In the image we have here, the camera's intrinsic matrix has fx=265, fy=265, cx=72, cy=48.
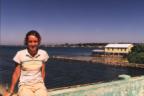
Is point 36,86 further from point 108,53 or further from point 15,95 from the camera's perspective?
point 108,53

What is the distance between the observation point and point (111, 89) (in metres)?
6.20

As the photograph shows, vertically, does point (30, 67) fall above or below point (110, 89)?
above

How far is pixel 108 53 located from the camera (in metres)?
127

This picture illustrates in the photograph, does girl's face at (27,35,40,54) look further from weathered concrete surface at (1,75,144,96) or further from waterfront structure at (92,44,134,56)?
waterfront structure at (92,44,134,56)

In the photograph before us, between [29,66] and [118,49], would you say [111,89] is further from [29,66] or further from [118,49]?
[118,49]

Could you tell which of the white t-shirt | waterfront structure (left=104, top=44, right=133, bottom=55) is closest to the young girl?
the white t-shirt

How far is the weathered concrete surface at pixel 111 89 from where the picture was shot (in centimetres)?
530

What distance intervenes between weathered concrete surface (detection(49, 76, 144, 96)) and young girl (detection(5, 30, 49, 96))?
2.00 feet

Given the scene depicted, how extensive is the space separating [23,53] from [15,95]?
2.58ft

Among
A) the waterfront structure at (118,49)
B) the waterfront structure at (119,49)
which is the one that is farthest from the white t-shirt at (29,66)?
the waterfront structure at (119,49)

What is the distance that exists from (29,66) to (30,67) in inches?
0.9

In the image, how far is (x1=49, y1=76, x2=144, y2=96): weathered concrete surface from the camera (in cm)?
530

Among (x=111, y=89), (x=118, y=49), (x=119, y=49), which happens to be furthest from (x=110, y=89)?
(x=118, y=49)

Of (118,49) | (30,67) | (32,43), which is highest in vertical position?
(32,43)
